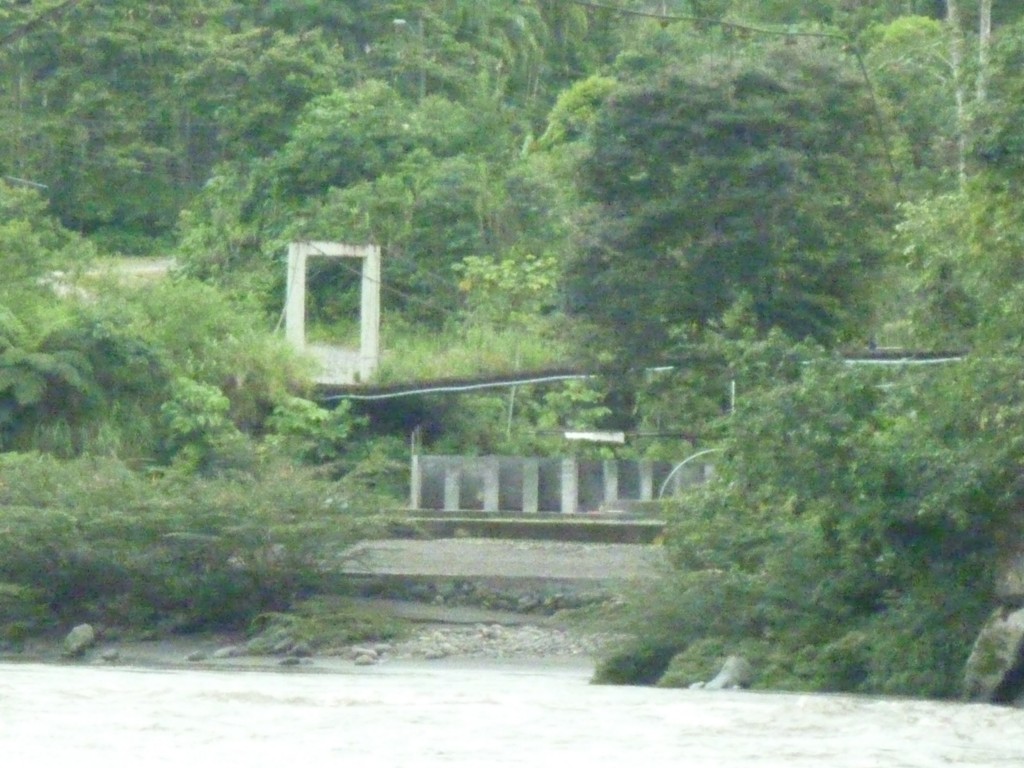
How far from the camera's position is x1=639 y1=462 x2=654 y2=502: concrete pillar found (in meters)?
26.0

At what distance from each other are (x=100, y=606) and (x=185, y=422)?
661 centimetres

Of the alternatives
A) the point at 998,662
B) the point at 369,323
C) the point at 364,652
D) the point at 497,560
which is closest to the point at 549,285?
the point at 369,323

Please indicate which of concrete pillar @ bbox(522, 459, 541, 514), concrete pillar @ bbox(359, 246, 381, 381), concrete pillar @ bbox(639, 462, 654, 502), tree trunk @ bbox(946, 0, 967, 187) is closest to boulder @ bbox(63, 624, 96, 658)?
concrete pillar @ bbox(522, 459, 541, 514)

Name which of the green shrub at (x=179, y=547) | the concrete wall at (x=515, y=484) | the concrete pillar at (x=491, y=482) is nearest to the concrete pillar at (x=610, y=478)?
the concrete wall at (x=515, y=484)

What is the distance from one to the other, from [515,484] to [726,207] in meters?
4.87

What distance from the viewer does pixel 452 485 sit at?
25531 millimetres

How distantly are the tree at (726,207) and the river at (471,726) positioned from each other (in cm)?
1041

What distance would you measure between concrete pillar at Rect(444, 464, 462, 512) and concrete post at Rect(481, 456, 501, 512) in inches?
13.9

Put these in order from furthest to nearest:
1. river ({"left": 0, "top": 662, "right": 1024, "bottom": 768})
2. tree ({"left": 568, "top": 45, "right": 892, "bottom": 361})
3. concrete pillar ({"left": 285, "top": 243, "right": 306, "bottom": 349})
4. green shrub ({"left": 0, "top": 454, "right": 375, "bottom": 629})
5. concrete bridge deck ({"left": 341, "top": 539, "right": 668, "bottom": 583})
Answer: concrete pillar ({"left": 285, "top": 243, "right": 306, "bottom": 349}) < tree ({"left": 568, "top": 45, "right": 892, "bottom": 361}) < concrete bridge deck ({"left": 341, "top": 539, "right": 668, "bottom": 583}) < green shrub ({"left": 0, "top": 454, "right": 375, "bottom": 629}) < river ({"left": 0, "top": 662, "right": 1024, "bottom": 768})

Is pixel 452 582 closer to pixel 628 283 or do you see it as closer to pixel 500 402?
pixel 628 283

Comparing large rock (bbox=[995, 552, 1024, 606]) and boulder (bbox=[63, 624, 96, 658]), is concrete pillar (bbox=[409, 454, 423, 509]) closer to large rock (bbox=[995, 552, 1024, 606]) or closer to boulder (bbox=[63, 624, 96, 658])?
boulder (bbox=[63, 624, 96, 658])

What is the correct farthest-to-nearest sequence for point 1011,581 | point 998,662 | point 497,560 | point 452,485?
point 452,485, point 497,560, point 1011,581, point 998,662

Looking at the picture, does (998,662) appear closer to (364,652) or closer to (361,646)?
(364,652)

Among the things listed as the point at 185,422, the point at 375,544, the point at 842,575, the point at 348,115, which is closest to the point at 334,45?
the point at 348,115
